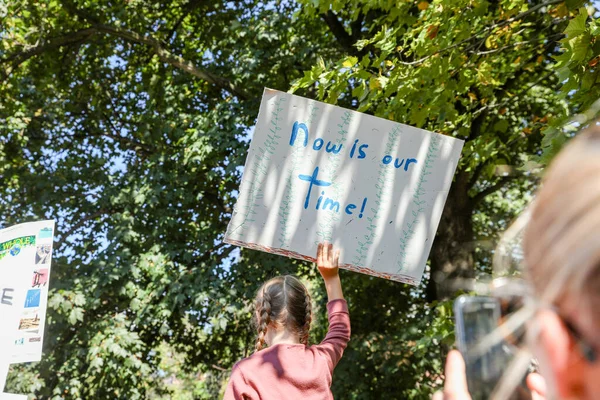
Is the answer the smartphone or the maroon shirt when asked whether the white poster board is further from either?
the smartphone

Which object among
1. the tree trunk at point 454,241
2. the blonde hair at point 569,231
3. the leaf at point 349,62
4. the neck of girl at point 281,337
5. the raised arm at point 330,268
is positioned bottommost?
the neck of girl at point 281,337

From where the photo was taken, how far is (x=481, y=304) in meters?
0.58

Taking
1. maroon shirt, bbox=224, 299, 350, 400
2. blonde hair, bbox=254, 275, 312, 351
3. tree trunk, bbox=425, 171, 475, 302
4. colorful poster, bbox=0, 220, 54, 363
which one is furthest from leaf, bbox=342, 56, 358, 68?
tree trunk, bbox=425, 171, 475, 302

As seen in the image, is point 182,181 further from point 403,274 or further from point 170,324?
point 403,274

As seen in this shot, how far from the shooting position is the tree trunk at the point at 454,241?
7500 mm

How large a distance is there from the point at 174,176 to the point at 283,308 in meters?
5.95

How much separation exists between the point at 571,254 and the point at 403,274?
241cm

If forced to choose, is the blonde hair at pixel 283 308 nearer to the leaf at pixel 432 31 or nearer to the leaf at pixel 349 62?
the leaf at pixel 349 62

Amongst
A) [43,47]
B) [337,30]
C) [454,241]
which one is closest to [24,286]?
[454,241]

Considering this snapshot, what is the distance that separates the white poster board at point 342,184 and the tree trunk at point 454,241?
15.3ft

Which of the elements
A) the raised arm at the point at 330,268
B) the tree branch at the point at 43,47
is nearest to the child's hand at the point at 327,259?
the raised arm at the point at 330,268

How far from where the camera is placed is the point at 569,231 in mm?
429

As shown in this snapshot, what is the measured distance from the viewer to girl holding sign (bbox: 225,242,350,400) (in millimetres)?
2104

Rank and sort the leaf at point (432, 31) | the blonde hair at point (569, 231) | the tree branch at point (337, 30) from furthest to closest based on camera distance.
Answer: the tree branch at point (337, 30) < the leaf at point (432, 31) < the blonde hair at point (569, 231)
